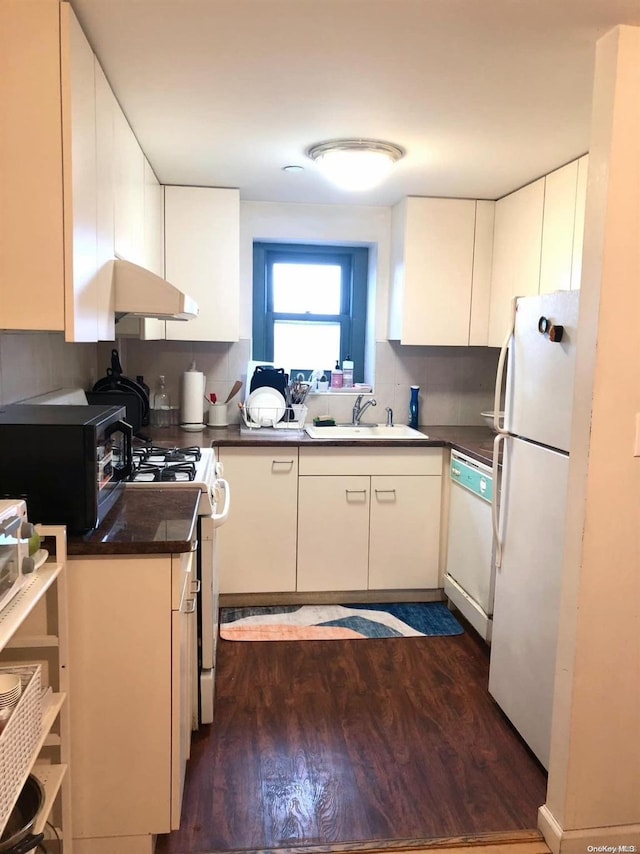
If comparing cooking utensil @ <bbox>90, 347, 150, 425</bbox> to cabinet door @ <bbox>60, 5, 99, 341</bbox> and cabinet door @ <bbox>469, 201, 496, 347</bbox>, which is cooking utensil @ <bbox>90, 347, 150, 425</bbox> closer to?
cabinet door @ <bbox>60, 5, 99, 341</bbox>

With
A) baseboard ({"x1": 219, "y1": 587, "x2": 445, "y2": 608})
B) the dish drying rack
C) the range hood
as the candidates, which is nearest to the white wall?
the range hood

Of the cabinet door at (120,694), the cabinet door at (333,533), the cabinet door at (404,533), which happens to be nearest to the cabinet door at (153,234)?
the cabinet door at (333,533)

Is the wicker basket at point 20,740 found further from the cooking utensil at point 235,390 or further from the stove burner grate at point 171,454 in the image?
the cooking utensil at point 235,390

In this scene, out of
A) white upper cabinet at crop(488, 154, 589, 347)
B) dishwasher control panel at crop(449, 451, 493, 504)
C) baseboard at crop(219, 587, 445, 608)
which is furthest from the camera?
baseboard at crop(219, 587, 445, 608)

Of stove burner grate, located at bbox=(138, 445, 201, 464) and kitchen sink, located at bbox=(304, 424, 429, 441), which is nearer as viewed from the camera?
stove burner grate, located at bbox=(138, 445, 201, 464)

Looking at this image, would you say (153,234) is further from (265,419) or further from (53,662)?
(53,662)

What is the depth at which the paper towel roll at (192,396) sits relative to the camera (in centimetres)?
347

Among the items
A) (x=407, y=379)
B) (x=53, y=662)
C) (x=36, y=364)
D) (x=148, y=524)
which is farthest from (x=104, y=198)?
(x=407, y=379)

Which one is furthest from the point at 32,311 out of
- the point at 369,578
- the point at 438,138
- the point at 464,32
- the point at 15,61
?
the point at 369,578

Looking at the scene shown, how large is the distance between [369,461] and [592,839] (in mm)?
1863

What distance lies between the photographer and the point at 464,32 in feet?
5.41

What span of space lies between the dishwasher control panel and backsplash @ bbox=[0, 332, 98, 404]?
1843 mm

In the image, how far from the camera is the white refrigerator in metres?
1.93

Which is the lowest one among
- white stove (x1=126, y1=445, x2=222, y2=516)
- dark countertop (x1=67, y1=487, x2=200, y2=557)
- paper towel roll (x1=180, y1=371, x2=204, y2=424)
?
dark countertop (x1=67, y1=487, x2=200, y2=557)
